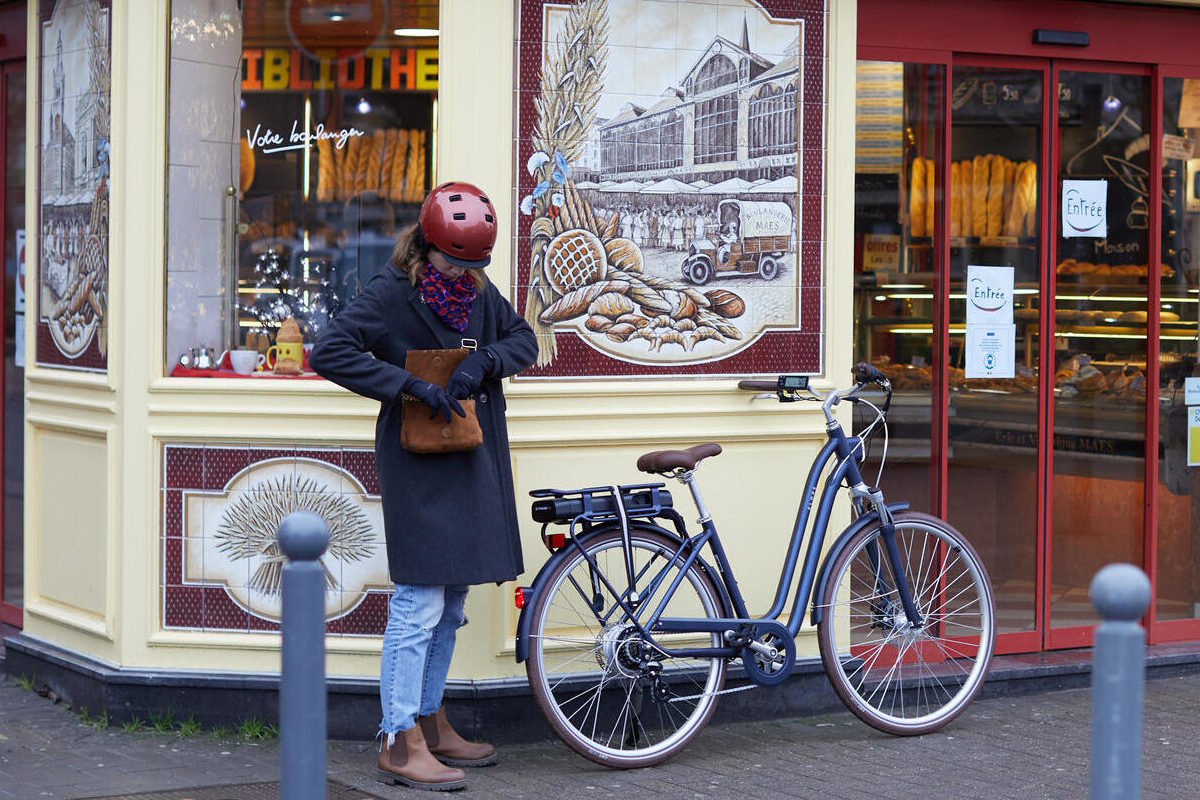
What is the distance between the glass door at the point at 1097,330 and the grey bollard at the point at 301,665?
4.61 metres

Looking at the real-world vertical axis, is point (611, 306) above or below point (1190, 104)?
below

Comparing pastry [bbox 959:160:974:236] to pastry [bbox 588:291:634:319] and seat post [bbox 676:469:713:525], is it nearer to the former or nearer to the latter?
pastry [bbox 588:291:634:319]

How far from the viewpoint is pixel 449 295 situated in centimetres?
545

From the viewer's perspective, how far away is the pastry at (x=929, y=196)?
6988 mm

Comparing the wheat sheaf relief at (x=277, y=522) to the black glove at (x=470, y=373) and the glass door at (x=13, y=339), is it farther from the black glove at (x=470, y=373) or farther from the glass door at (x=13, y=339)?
the glass door at (x=13, y=339)

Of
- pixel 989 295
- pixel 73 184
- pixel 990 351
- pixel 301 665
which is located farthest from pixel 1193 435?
pixel 301 665

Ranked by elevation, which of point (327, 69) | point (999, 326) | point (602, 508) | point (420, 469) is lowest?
point (602, 508)

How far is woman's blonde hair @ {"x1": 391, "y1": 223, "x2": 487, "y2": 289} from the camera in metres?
5.45

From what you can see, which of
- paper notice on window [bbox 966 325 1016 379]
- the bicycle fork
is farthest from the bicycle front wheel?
paper notice on window [bbox 966 325 1016 379]

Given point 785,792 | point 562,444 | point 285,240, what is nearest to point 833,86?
point 562,444

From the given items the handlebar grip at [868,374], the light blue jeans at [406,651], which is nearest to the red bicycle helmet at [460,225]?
the light blue jeans at [406,651]

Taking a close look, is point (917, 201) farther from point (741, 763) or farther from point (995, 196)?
point (741, 763)

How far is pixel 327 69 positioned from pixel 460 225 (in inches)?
57.7

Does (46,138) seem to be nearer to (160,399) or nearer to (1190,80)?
(160,399)
